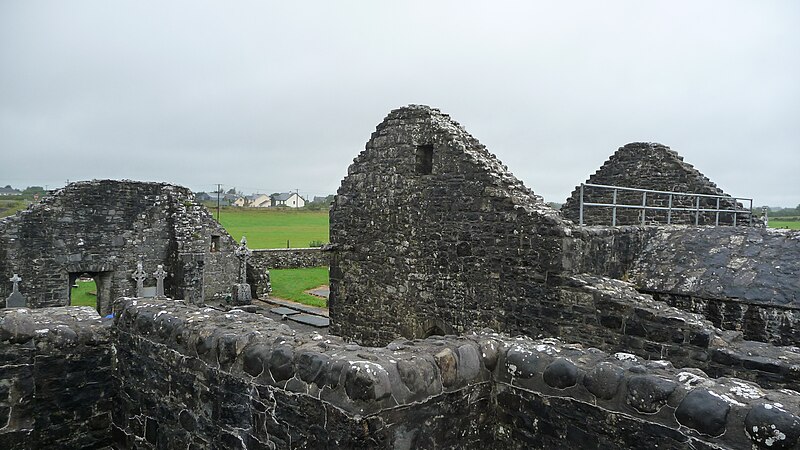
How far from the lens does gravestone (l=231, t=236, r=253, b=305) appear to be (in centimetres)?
2091

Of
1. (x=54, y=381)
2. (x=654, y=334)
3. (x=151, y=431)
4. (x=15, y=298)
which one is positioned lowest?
(x=15, y=298)

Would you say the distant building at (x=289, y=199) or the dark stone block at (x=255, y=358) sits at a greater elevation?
the distant building at (x=289, y=199)

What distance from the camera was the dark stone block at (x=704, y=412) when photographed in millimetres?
2832

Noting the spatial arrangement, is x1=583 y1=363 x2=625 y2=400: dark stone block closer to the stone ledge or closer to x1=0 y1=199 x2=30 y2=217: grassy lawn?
the stone ledge

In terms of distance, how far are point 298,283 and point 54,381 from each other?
68.1 feet

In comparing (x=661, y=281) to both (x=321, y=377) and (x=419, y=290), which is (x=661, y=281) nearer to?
(x=419, y=290)

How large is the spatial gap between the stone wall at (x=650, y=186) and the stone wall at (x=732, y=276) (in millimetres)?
3267

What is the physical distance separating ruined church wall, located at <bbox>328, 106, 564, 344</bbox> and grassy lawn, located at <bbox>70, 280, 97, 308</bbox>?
12.4 meters

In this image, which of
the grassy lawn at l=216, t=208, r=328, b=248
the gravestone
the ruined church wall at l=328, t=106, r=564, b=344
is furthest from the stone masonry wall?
the grassy lawn at l=216, t=208, r=328, b=248

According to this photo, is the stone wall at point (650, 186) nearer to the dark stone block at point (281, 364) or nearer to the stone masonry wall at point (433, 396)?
the stone masonry wall at point (433, 396)

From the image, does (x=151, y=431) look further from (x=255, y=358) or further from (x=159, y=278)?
(x=159, y=278)

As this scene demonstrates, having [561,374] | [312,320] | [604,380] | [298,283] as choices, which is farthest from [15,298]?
[604,380]

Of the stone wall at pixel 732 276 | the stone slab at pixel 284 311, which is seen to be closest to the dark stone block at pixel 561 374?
the stone wall at pixel 732 276

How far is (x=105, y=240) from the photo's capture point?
17312mm
